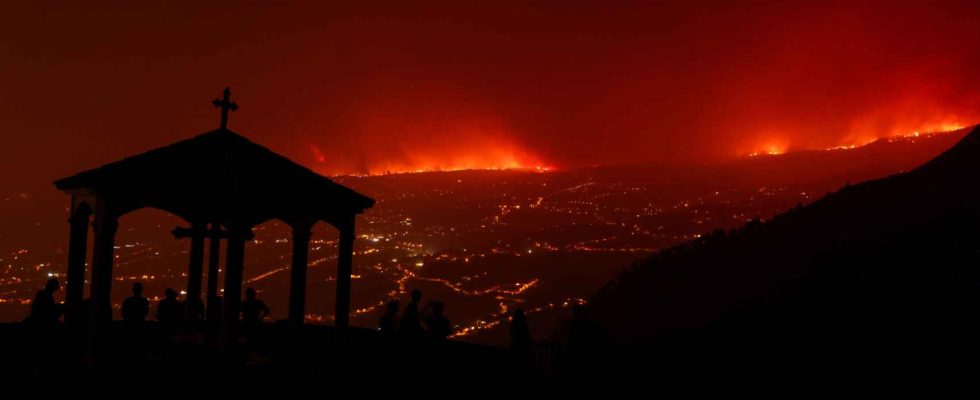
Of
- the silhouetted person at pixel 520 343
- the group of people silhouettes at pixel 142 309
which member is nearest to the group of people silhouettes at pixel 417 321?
the silhouetted person at pixel 520 343

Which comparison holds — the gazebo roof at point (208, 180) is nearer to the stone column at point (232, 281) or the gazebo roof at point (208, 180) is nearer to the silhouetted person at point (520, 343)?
the stone column at point (232, 281)

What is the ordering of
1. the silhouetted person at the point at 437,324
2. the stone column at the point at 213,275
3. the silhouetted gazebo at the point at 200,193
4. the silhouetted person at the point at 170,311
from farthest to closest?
1. the silhouetted person at the point at 170,311
2. the silhouetted person at the point at 437,324
3. the stone column at the point at 213,275
4. the silhouetted gazebo at the point at 200,193

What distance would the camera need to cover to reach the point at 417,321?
593 inches

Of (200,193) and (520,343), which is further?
(520,343)

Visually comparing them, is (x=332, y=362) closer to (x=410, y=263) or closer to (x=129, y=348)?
(x=129, y=348)

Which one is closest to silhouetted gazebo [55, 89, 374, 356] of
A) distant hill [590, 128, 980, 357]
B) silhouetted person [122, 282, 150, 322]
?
silhouetted person [122, 282, 150, 322]

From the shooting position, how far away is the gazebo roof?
11.5 metres

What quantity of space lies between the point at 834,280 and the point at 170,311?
14003 mm

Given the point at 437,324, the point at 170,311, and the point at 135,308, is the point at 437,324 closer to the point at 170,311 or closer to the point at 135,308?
the point at 170,311

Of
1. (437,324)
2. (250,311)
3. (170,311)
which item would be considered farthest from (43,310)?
(437,324)

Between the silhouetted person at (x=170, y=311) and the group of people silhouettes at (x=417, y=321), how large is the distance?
364cm

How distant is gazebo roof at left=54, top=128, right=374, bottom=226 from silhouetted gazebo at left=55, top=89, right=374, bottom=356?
1 cm

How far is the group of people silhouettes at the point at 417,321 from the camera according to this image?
586 inches

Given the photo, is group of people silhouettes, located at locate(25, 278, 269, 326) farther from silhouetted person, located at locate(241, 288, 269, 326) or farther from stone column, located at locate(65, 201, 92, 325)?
stone column, located at locate(65, 201, 92, 325)
